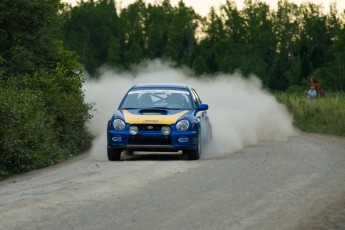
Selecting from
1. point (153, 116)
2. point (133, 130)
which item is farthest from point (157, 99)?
point (133, 130)

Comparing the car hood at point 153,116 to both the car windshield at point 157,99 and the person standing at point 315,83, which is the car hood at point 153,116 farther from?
the person standing at point 315,83

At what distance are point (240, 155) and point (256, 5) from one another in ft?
475

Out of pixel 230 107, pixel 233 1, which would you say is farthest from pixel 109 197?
pixel 233 1

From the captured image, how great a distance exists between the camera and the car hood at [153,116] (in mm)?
17781

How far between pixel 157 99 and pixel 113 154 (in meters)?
1.86

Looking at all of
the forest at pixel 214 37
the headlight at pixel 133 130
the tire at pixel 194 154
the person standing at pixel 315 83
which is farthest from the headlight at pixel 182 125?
the forest at pixel 214 37

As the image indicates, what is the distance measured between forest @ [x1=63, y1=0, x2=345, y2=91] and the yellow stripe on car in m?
109

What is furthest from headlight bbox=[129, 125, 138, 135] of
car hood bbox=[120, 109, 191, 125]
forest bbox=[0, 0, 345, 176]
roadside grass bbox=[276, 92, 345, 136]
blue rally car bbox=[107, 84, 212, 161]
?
forest bbox=[0, 0, 345, 176]

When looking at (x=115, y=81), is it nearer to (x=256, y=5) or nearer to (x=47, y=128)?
(x=47, y=128)

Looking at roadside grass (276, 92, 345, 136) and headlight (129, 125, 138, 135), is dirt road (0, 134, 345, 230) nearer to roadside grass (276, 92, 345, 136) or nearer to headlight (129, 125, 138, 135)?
headlight (129, 125, 138, 135)

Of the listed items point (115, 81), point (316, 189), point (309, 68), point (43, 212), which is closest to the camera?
point (43, 212)

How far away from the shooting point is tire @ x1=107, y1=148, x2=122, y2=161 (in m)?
18.0

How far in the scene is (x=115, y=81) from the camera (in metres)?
34.2

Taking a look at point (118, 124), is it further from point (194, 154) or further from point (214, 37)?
point (214, 37)
